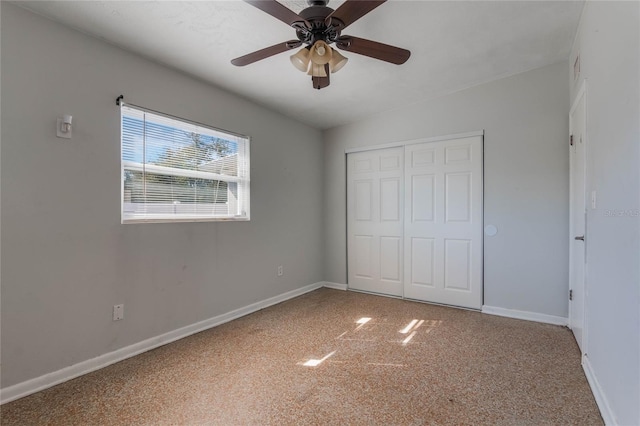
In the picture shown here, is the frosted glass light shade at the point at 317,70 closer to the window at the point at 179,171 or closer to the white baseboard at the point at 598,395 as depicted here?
the window at the point at 179,171

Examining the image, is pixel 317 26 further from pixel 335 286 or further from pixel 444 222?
pixel 335 286

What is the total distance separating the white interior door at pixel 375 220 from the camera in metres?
4.05

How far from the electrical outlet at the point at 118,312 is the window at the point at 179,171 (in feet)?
2.16

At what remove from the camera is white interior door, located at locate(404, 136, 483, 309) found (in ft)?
11.4

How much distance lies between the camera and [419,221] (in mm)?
3836

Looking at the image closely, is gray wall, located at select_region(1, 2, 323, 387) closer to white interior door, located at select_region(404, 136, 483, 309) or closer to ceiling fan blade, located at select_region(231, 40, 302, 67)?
ceiling fan blade, located at select_region(231, 40, 302, 67)

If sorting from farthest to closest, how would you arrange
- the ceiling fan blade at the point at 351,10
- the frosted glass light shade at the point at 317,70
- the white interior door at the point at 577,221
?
the white interior door at the point at 577,221, the frosted glass light shade at the point at 317,70, the ceiling fan blade at the point at 351,10

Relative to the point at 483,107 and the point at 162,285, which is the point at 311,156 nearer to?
the point at 483,107

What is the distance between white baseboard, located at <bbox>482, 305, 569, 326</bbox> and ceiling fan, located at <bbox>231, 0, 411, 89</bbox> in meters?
2.85

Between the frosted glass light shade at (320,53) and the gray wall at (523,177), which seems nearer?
the frosted glass light shade at (320,53)

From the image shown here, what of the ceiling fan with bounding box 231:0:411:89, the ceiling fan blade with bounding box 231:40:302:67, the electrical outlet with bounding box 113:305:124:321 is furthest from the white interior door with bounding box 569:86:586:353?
the electrical outlet with bounding box 113:305:124:321

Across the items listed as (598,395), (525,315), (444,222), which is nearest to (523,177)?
(444,222)

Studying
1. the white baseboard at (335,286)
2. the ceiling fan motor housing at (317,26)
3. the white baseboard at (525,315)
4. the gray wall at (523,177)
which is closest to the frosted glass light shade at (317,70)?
the ceiling fan motor housing at (317,26)

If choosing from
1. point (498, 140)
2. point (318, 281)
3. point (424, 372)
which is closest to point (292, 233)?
point (318, 281)
